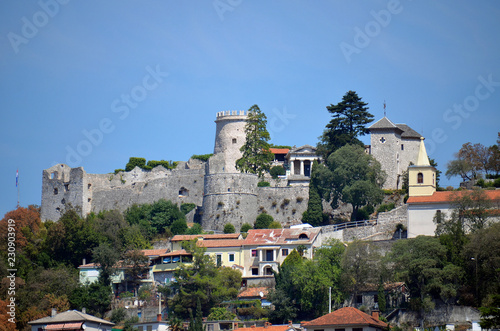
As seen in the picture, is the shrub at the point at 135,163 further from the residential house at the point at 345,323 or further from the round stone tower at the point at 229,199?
the residential house at the point at 345,323

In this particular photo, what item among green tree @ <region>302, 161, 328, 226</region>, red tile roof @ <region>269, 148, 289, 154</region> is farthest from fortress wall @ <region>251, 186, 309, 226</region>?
red tile roof @ <region>269, 148, 289, 154</region>

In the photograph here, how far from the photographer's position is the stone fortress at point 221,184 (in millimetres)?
80938

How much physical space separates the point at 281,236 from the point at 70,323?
19.8m

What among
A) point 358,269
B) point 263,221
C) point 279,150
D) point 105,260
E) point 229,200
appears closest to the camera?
point 358,269

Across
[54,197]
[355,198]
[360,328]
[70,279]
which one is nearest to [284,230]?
[355,198]

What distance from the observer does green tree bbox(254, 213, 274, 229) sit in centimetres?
7831

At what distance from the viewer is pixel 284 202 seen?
81.4 metres

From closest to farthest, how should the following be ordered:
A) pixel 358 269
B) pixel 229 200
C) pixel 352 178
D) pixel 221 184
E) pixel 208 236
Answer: pixel 358 269, pixel 208 236, pixel 352 178, pixel 229 200, pixel 221 184

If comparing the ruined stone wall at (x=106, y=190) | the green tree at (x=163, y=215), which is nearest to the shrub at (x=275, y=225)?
the green tree at (x=163, y=215)

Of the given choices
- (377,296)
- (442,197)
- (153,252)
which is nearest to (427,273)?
(377,296)

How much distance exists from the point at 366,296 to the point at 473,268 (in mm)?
7231

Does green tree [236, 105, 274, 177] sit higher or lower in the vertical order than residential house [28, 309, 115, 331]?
higher

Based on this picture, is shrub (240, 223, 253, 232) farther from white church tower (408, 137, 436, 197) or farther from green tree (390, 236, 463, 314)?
green tree (390, 236, 463, 314)

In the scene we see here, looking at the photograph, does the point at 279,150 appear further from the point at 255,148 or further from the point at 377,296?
the point at 377,296
